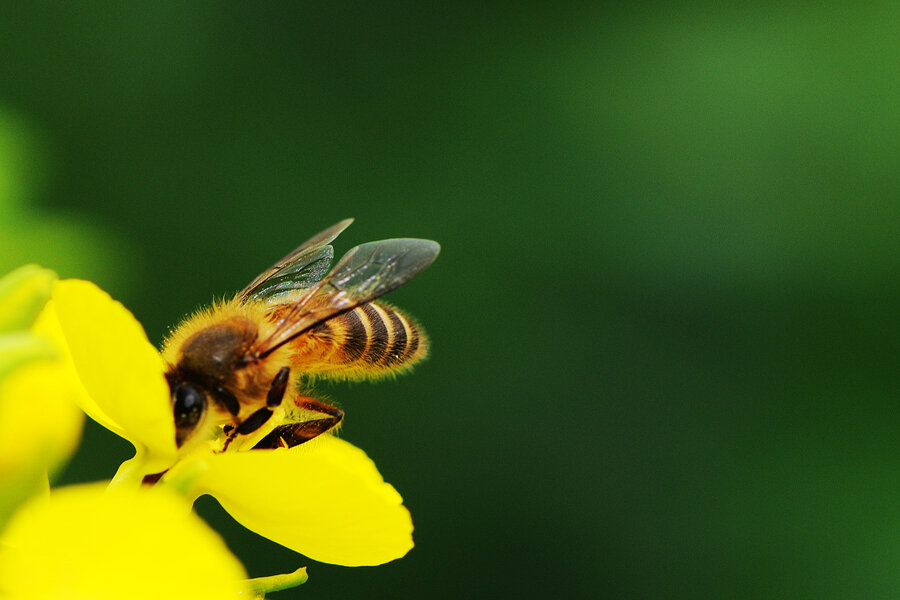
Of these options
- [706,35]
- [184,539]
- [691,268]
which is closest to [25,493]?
[184,539]

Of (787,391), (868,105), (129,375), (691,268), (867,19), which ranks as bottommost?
(787,391)

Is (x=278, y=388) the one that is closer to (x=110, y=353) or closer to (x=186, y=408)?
(x=186, y=408)

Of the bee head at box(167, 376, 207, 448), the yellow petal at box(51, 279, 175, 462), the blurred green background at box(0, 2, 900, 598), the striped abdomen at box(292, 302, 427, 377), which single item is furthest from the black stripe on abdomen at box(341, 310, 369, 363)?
the blurred green background at box(0, 2, 900, 598)

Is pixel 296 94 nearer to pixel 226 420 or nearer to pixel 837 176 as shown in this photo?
pixel 837 176

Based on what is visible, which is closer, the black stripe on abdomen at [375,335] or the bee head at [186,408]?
the bee head at [186,408]

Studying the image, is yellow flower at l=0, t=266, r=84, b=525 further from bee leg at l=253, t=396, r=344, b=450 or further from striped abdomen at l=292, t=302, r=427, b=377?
striped abdomen at l=292, t=302, r=427, b=377

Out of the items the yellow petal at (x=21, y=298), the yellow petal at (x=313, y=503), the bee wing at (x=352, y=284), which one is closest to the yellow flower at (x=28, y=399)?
the yellow petal at (x=21, y=298)

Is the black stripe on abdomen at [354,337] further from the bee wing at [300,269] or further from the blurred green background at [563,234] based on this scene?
the blurred green background at [563,234]
